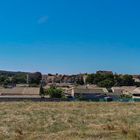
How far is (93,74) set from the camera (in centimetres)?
14438

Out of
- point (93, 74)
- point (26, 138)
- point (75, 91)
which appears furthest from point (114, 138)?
point (93, 74)

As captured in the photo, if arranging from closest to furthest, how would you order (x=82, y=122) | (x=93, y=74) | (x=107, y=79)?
1. (x=82, y=122)
2. (x=107, y=79)
3. (x=93, y=74)

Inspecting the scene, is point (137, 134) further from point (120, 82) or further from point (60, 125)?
point (120, 82)

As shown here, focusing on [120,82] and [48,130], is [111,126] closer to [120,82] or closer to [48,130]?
[48,130]

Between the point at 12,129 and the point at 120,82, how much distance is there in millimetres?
122280

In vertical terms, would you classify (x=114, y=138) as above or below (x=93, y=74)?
below

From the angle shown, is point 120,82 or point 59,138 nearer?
point 59,138

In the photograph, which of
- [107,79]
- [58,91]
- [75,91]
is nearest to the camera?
[58,91]

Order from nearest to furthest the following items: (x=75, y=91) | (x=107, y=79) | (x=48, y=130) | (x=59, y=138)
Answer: (x=59, y=138) → (x=48, y=130) → (x=75, y=91) → (x=107, y=79)

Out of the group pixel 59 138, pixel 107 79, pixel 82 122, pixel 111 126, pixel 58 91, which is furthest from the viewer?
pixel 107 79

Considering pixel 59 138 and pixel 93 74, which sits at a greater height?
pixel 93 74

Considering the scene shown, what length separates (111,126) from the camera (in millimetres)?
16578

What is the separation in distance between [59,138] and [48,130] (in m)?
2.60

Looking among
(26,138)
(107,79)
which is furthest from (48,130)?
(107,79)
